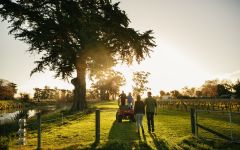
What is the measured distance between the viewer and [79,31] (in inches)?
1011

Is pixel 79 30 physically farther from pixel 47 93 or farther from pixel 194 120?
pixel 47 93

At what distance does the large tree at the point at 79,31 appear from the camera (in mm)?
25625

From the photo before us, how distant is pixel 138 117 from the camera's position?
1402 centimetres

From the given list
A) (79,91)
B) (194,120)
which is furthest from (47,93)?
(194,120)

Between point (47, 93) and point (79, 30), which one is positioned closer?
point (79, 30)

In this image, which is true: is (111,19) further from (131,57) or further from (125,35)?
(131,57)

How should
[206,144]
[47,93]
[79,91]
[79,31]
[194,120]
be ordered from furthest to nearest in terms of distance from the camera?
[47,93] < [79,91] < [79,31] < [194,120] < [206,144]

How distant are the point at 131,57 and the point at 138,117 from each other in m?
18.4

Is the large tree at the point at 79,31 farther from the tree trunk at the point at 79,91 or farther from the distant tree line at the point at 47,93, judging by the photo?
the distant tree line at the point at 47,93

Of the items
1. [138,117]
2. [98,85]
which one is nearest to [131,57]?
[138,117]

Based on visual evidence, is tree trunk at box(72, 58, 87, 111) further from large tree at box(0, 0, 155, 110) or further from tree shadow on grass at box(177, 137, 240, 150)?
tree shadow on grass at box(177, 137, 240, 150)

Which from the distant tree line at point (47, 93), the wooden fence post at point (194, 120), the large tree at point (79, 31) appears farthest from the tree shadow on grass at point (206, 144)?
the distant tree line at point (47, 93)

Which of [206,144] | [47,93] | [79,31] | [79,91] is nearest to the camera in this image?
[206,144]

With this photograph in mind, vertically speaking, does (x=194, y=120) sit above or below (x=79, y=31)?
below
